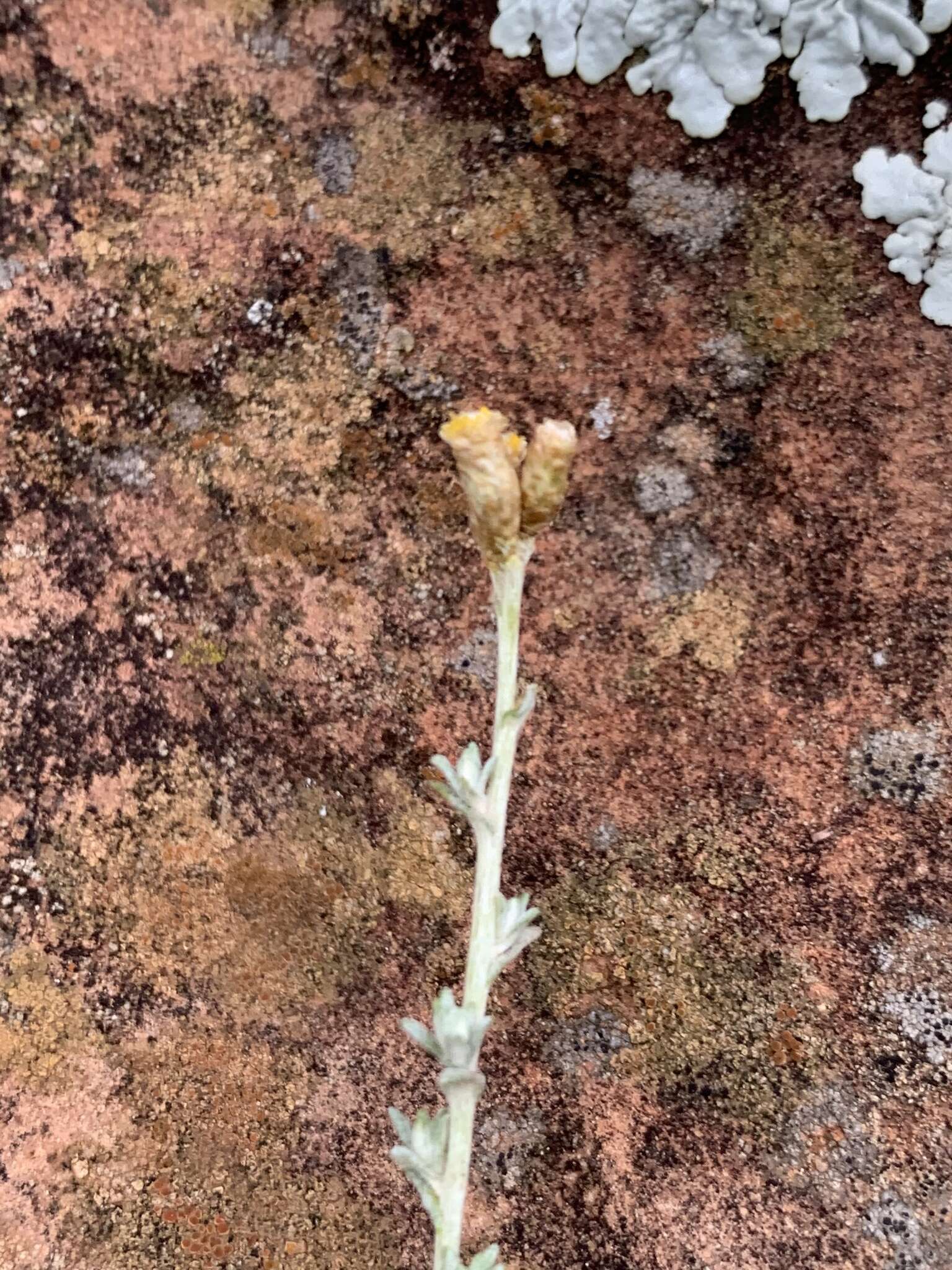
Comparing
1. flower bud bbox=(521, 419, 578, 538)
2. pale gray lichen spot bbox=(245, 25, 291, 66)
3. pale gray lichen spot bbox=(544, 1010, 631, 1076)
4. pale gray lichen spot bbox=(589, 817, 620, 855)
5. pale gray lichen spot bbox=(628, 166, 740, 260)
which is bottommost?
pale gray lichen spot bbox=(544, 1010, 631, 1076)

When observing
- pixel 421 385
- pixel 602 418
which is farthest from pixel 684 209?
pixel 421 385

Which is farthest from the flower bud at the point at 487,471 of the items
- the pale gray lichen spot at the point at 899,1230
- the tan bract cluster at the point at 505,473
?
the pale gray lichen spot at the point at 899,1230

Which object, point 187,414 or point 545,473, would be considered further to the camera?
point 187,414

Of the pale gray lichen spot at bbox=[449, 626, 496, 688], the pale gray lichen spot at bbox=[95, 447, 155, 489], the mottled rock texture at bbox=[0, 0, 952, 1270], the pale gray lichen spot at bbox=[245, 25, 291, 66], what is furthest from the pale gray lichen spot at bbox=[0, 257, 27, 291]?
the pale gray lichen spot at bbox=[449, 626, 496, 688]

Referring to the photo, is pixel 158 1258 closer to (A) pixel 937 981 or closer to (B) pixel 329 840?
(B) pixel 329 840

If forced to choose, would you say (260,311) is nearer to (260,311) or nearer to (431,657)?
(260,311)

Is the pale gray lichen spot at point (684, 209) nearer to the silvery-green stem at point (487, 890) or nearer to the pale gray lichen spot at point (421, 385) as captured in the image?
the pale gray lichen spot at point (421, 385)

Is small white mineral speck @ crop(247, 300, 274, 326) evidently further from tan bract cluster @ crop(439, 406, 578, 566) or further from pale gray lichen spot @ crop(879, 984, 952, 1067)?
pale gray lichen spot @ crop(879, 984, 952, 1067)
